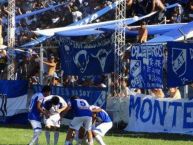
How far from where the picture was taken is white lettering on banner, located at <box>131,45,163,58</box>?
2216cm

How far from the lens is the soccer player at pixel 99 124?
1725cm

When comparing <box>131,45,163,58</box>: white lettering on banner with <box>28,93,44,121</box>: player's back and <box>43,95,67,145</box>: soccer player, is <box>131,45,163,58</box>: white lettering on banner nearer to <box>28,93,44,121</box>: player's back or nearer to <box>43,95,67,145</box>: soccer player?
<box>43,95,67,145</box>: soccer player

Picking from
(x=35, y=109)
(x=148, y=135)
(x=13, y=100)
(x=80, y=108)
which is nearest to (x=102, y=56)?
(x=148, y=135)

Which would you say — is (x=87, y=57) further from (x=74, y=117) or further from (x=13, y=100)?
(x=74, y=117)

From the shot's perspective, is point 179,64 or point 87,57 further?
point 87,57

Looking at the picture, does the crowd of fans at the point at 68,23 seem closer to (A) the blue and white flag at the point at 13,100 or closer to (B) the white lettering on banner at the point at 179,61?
(A) the blue and white flag at the point at 13,100

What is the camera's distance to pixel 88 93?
81.3ft

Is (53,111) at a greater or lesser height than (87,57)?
lesser

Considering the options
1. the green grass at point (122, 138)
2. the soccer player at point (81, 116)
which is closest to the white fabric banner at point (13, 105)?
the green grass at point (122, 138)

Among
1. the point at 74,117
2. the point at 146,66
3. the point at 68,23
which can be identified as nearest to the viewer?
the point at 74,117

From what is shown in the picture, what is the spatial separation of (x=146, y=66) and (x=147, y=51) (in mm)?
479

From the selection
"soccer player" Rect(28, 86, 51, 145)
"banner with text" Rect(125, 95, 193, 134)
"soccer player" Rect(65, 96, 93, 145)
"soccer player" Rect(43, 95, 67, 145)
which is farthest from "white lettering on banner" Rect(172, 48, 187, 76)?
"soccer player" Rect(65, 96, 93, 145)

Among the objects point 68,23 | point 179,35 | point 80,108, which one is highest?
point 68,23

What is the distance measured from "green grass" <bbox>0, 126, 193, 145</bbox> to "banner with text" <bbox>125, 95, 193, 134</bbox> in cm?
43
